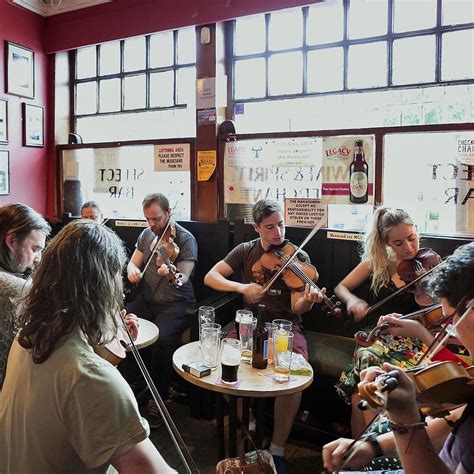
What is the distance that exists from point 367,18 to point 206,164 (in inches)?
55.1

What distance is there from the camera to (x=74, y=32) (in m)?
3.83

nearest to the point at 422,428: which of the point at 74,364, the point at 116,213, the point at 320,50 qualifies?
the point at 74,364

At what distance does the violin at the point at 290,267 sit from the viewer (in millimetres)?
2494

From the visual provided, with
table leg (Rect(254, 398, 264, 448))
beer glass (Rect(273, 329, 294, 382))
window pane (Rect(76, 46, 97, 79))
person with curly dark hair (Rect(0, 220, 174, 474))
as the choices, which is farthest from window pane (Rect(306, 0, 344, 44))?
person with curly dark hair (Rect(0, 220, 174, 474))

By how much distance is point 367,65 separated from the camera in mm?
2922

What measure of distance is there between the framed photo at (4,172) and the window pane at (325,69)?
7.94ft

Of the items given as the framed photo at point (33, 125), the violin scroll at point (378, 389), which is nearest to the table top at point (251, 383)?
the violin scroll at point (378, 389)

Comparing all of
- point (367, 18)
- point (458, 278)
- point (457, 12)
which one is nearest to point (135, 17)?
point (367, 18)

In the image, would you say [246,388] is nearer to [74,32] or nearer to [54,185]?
[54,185]

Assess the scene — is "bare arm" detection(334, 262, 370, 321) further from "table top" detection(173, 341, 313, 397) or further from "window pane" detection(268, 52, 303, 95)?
"window pane" detection(268, 52, 303, 95)

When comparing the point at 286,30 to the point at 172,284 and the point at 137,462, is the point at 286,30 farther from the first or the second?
the point at 137,462

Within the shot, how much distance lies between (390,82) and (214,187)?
1.34 metres

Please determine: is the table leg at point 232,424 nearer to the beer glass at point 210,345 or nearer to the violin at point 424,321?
the beer glass at point 210,345

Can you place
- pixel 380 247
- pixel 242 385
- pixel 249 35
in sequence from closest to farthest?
pixel 242 385
pixel 380 247
pixel 249 35
